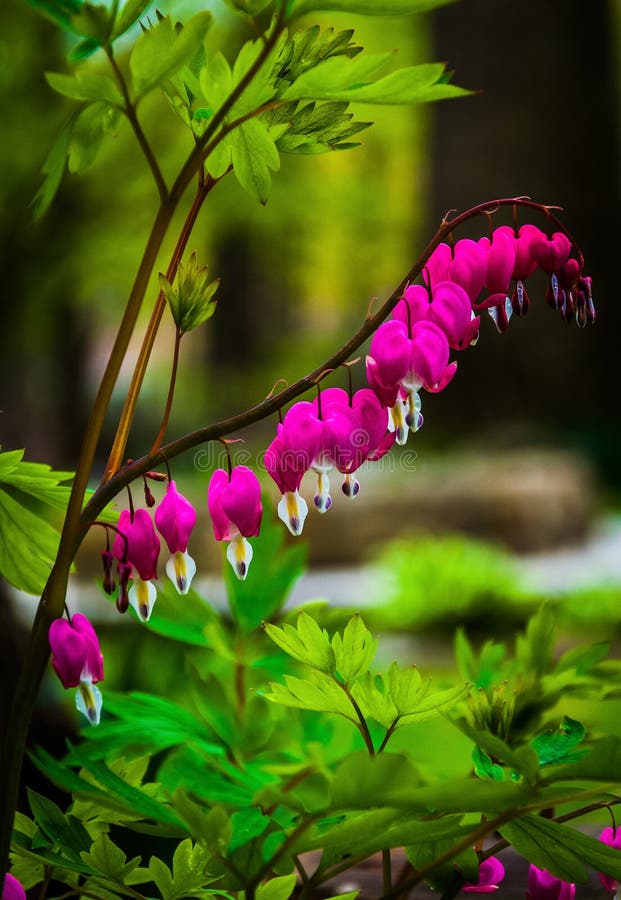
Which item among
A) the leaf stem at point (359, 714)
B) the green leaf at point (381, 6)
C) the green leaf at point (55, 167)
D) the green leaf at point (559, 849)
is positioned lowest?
the green leaf at point (559, 849)

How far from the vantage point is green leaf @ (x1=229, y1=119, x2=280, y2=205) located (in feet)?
3.36

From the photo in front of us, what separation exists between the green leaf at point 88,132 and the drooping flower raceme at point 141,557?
34cm

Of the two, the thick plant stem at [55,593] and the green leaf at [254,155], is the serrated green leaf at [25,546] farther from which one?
the green leaf at [254,155]

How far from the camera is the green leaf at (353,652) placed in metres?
1.04

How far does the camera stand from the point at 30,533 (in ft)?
3.73

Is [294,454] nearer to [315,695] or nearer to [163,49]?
[315,695]

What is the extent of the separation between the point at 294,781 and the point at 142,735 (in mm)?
343

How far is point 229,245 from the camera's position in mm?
18625

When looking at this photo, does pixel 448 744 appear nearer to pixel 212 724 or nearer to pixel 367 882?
pixel 367 882

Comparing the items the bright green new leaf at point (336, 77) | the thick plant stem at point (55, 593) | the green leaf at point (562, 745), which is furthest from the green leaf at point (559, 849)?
the bright green new leaf at point (336, 77)

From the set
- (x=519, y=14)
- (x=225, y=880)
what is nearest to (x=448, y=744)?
(x=225, y=880)

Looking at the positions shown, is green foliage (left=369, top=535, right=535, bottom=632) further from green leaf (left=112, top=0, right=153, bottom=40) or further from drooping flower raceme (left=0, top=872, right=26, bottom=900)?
green leaf (left=112, top=0, right=153, bottom=40)

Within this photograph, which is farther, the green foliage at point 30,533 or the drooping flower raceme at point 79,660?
the green foliage at point 30,533

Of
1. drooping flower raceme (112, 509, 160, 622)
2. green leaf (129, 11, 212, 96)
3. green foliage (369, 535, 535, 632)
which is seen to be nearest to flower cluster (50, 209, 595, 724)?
drooping flower raceme (112, 509, 160, 622)
